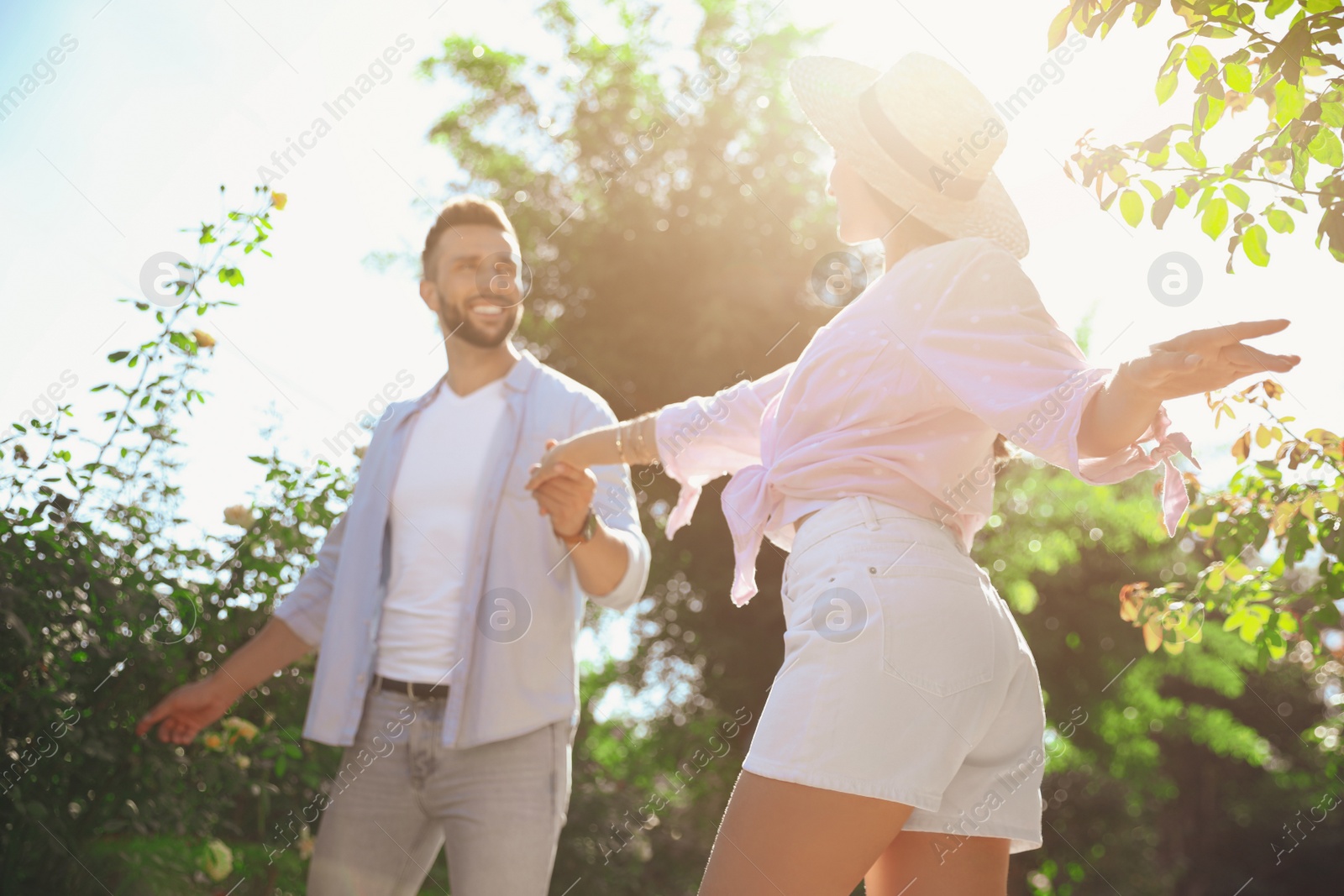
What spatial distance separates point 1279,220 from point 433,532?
1888 millimetres

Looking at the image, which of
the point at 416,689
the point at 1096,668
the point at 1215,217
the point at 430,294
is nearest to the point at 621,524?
the point at 416,689

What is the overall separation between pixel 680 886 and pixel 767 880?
5.72m

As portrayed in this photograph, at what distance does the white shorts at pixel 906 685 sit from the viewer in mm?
1405

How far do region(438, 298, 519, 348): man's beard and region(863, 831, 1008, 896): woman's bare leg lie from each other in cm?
173

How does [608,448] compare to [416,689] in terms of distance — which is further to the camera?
[416,689]

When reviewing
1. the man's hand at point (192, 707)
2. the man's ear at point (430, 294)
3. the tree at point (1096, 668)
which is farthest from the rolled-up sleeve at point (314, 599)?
the tree at point (1096, 668)

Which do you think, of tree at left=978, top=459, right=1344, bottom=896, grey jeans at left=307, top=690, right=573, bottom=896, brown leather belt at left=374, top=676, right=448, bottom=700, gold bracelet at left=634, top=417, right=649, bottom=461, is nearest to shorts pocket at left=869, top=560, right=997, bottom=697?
gold bracelet at left=634, top=417, right=649, bottom=461

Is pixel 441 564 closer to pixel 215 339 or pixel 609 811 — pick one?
pixel 215 339

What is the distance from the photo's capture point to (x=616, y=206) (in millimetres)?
7766

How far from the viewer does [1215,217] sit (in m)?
1.88

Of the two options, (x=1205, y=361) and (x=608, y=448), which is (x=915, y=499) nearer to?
(x=1205, y=361)

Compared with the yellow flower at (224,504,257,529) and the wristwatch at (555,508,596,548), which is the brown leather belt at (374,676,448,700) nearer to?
the wristwatch at (555,508,596,548)

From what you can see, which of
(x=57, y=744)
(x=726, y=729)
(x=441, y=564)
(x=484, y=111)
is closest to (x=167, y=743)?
(x=57, y=744)

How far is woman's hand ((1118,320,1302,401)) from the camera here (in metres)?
1.19
